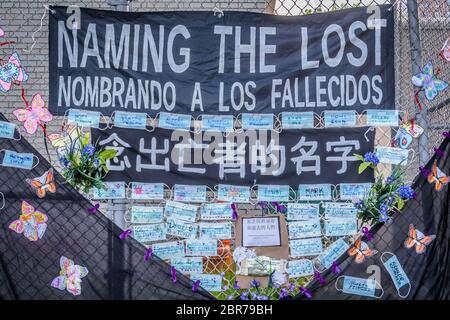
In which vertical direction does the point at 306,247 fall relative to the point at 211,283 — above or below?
above

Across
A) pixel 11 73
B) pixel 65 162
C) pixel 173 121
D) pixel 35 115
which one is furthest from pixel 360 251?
pixel 11 73

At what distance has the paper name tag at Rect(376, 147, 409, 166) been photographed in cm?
373

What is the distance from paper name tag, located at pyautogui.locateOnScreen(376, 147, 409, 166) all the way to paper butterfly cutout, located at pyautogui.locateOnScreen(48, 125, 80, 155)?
83.8 inches

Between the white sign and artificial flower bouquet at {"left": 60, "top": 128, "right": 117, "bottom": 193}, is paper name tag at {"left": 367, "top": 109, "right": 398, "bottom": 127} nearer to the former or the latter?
the white sign

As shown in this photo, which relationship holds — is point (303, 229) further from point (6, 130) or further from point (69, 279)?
point (6, 130)

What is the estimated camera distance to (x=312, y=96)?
3.85m

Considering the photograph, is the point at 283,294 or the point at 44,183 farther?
the point at 283,294

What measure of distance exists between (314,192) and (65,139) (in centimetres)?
180

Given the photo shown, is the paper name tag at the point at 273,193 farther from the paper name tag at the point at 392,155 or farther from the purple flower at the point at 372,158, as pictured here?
the paper name tag at the point at 392,155

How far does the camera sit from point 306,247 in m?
3.76

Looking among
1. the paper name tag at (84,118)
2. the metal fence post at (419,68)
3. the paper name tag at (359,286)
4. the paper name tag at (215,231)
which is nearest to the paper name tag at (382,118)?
the metal fence post at (419,68)

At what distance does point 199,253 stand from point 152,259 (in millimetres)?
402
